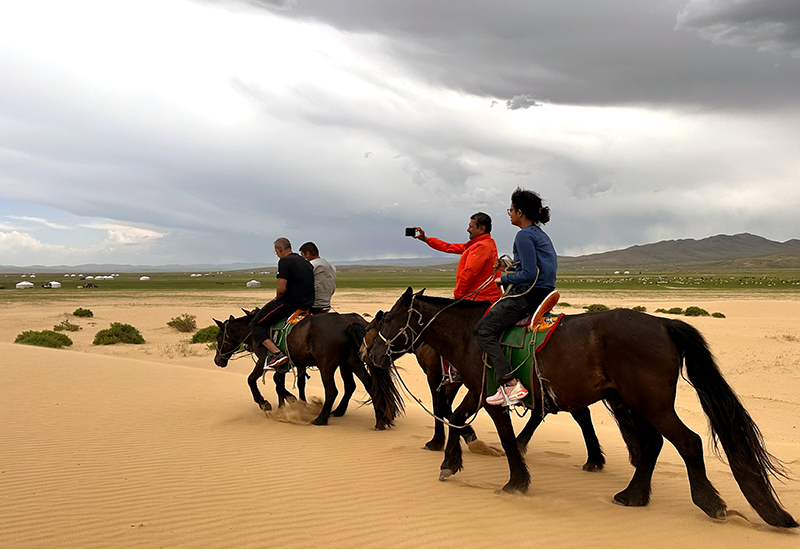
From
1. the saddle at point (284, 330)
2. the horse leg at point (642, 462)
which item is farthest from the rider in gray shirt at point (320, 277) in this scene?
the horse leg at point (642, 462)

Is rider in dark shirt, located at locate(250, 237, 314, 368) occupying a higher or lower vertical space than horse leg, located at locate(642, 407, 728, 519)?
higher

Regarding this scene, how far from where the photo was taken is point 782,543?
4.70 metres

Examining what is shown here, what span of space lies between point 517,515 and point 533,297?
2.34 m

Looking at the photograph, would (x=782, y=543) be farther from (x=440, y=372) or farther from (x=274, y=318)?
(x=274, y=318)

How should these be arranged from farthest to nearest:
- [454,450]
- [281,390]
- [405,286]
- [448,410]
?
[405,286] → [281,390] → [448,410] → [454,450]

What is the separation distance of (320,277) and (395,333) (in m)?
3.74

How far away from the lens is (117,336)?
23.2 m

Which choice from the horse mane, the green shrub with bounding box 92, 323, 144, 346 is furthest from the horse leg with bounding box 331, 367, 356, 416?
the green shrub with bounding box 92, 323, 144, 346

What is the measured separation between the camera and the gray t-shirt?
1052 cm

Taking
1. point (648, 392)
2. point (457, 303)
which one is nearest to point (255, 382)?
point (457, 303)

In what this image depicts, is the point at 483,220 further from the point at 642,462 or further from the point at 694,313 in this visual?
the point at 694,313

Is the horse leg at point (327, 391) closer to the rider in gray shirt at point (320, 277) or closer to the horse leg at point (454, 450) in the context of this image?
the rider in gray shirt at point (320, 277)

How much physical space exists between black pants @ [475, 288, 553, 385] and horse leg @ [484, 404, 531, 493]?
38cm

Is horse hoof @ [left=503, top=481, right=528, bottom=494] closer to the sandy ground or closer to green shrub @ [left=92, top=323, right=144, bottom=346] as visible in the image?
the sandy ground
